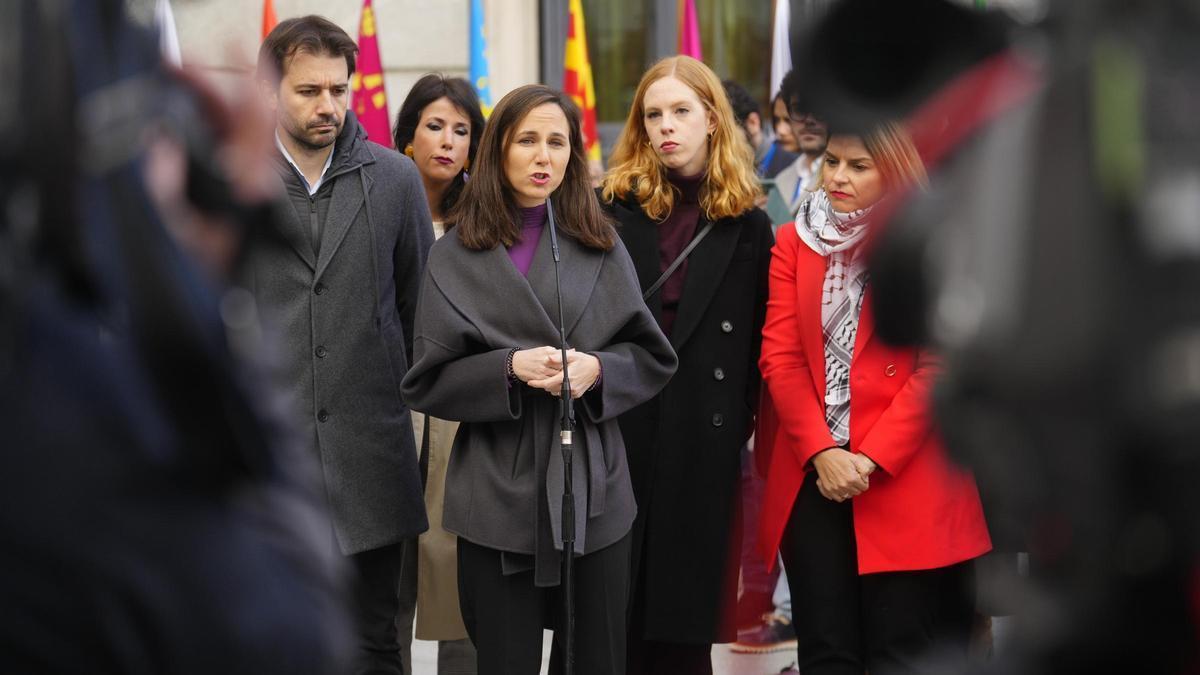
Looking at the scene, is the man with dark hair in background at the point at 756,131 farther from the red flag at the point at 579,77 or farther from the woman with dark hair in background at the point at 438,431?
the woman with dark hair in background at the point at 438,431

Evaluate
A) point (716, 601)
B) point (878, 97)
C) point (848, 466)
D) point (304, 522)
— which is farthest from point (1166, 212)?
point (716, 601)

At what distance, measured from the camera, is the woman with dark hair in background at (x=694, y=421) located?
4.72 meters

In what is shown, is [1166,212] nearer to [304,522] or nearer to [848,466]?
[304,522]

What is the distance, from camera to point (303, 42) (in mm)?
4586

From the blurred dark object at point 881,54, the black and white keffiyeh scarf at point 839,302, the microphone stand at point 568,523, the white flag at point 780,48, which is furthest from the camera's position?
the white flag at point 780,48

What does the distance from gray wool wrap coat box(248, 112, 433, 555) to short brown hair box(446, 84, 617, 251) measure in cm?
30

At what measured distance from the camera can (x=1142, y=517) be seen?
1302 millimetres

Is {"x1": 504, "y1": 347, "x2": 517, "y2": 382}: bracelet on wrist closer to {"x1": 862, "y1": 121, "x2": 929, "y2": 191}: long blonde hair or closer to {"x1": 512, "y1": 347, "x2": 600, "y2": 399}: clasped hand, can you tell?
{"x1": 512, "y1": 347, "x2": 600, "y2": 399}: clasped hand

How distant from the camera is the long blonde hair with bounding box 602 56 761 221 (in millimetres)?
4875

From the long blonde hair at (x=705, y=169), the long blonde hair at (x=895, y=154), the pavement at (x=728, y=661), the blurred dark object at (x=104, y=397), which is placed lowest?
the pavement at (x=728, y=661)

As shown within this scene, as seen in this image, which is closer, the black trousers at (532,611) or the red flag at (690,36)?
the black trousers at (532,611)

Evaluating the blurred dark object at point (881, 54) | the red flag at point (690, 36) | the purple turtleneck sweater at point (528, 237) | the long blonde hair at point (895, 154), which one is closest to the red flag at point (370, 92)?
the red flag at point (690, 36)

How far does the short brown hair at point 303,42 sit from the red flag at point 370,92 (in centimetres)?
215

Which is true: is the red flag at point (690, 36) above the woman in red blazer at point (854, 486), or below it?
above
